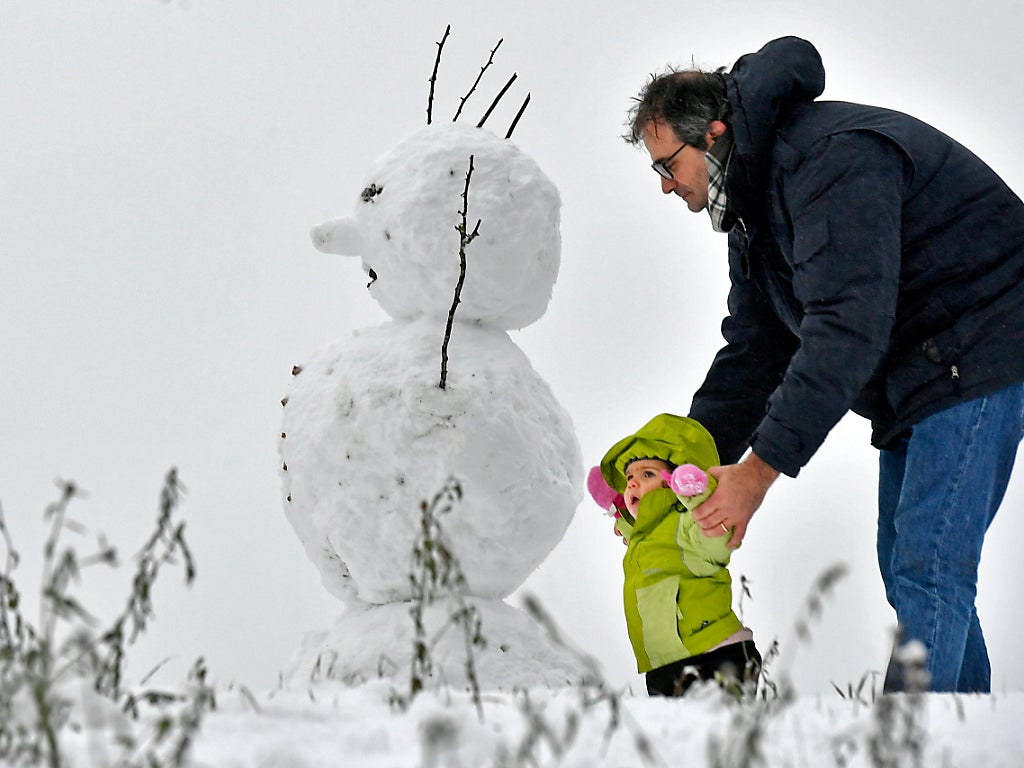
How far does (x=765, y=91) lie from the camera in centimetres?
285

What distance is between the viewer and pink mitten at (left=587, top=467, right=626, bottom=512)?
3.49m

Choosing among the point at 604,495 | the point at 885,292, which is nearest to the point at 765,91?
the point at 885,292

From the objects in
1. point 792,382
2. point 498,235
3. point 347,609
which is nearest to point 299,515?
point 347,609

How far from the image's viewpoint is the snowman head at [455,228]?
322 cm

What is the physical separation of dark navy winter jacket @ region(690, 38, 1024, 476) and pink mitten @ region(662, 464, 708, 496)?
0.39m

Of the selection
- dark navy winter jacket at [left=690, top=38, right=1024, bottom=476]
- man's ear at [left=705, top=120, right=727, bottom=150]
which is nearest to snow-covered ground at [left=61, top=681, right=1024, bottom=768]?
dark navy winter jacket at [left=690, top=38, right=1024, bottom=476]

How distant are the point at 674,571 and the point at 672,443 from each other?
413 mm

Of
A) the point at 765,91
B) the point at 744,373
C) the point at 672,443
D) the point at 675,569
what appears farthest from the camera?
the point at 744,373

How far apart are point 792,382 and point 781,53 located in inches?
41.4

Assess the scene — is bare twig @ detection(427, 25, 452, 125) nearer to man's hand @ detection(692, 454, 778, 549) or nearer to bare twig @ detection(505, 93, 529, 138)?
bare twig @ detection(505, 93, 529, 138)

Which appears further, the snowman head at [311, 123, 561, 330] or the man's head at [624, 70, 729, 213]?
the snowman head at [311, 123, 561, 330]

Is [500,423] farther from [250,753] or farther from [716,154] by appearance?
[250,753]

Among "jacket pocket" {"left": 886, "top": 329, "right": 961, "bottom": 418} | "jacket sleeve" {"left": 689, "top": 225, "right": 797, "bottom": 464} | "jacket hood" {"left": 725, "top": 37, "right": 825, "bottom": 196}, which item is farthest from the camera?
"jacket sleeve" {"left": 689, "top": 225, "right": 797, "bottom": 464}

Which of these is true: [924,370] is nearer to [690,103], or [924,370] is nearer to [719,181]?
[719,181]
